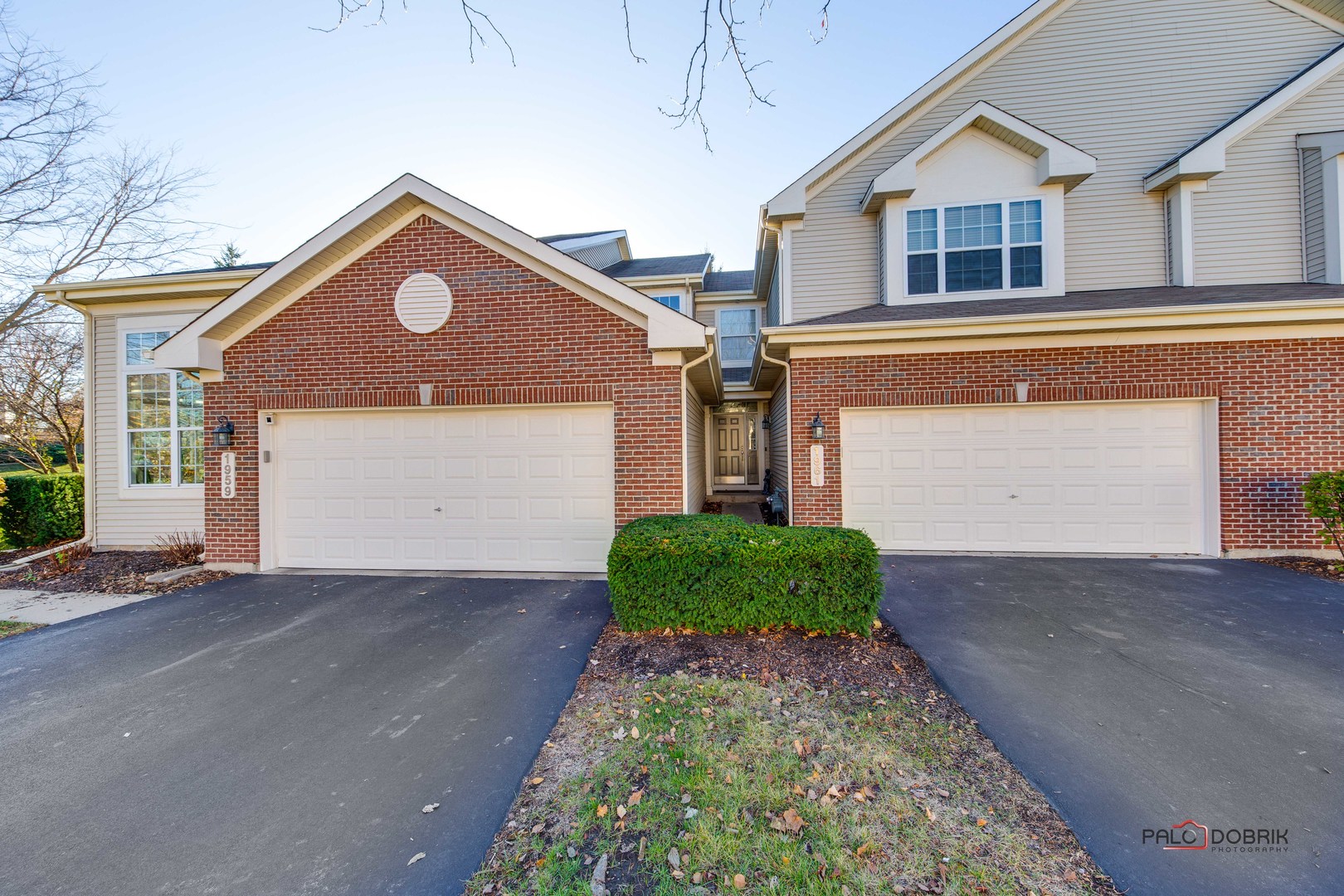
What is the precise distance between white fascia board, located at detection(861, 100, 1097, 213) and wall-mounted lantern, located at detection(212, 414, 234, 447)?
408 inches

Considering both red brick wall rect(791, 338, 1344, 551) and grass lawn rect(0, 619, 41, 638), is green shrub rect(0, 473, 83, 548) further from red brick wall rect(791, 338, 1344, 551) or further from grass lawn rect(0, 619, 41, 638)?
red brick wall rect(791, 338, 1344, 551)

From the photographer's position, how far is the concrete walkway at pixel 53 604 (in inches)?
215

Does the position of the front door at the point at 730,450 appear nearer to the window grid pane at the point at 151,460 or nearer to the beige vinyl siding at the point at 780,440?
the beige vinyl siding at the point at 780,440

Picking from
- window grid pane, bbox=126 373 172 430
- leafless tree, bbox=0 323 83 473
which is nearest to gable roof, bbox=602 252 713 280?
window grid pane, bbox=126 373 172 430

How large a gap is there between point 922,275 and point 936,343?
5.91 ft

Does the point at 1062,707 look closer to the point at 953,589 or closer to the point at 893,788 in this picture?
the point at 893,788

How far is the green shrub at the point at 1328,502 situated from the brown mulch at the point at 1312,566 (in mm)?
217

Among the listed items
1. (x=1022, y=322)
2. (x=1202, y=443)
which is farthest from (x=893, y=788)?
(x=1202, y=443)

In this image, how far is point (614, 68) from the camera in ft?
11.7

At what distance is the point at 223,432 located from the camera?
6777 mm

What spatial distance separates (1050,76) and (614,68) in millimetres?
9347

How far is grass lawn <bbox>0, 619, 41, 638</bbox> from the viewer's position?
5.01 m

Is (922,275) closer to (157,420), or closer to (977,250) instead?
(977,250)

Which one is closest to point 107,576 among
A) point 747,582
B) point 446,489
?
point 446,489
